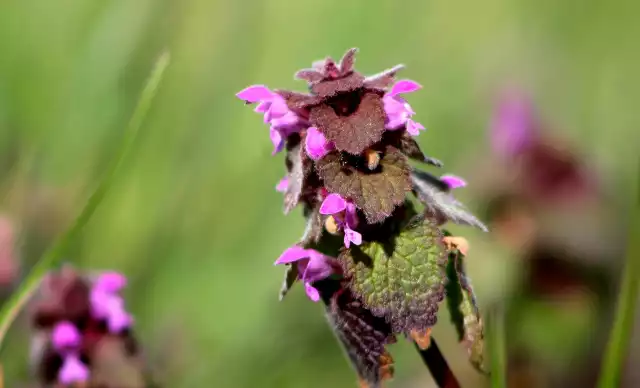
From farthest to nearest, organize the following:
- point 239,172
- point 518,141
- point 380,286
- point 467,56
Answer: point 467,56 < point 239,172 < point 518,141 < point 380,286

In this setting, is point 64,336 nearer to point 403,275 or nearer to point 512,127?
point 403,275

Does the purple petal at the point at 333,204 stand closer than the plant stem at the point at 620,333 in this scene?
Yes

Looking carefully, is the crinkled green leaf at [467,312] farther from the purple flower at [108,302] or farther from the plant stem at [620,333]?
the purple flower at [108,302]

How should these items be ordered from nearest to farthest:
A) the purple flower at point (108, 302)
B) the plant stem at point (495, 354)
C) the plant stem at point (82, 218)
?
the plant stem at point (495, 354) → the plant stem at point (82, 218) → the purple flower at point (108, 302)

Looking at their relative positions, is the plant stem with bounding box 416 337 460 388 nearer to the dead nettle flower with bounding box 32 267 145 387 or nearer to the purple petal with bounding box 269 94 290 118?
the purple petal with bounding box 269 94 290 118

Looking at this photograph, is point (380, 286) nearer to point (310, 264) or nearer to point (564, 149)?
point (310, 264)

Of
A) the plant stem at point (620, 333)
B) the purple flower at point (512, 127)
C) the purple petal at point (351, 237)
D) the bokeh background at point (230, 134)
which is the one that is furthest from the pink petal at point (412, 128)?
the purple flower at point (512, 127)

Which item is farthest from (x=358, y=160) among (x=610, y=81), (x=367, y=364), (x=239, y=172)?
(x=610, y=81)

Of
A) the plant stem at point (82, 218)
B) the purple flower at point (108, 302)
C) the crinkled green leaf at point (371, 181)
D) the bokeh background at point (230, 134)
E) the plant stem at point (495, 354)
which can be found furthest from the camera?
the bokeh background at point (230, 134)
